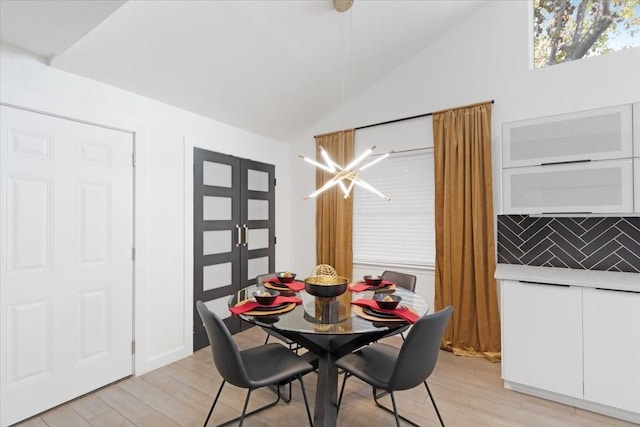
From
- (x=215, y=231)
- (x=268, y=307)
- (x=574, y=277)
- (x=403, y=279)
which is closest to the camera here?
(x=268, y=307)

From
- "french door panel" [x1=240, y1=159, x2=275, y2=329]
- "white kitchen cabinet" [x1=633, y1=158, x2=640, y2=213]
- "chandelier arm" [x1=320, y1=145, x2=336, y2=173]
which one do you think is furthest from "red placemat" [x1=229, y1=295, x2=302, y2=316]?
"white kitchen cabinet" [x1=633, y1=158, x2=640, y2=213]

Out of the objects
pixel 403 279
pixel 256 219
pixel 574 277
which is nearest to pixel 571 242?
pixel 574 277

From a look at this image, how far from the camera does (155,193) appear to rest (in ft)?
9.37

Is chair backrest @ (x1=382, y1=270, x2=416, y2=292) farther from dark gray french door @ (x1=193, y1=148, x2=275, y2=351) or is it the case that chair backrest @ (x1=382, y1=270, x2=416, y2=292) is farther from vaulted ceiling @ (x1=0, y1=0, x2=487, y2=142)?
vaulted ceiling @ (x1=0, y1=0, x2=487, y2=142)

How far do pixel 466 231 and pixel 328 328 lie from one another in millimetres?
2116

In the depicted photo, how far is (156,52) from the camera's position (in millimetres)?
2418

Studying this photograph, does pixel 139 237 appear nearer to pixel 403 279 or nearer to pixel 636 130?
pixel 403 279

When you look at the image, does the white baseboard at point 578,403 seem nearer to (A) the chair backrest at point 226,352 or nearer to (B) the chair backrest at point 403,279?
(B) the chair backrest at point 403,279

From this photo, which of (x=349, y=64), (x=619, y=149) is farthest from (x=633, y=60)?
(x=349, y=64)

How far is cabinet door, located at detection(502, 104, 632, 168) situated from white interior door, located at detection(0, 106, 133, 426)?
3.30 m

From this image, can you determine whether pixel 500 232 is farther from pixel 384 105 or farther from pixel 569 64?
pixel 384 105

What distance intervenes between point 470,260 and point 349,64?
2422 millimetres

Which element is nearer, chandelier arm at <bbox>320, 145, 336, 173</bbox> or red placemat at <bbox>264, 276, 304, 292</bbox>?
chandelier arm at <bbox>320, 145, 336, 173</bbox>

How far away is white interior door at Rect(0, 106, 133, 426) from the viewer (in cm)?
205
